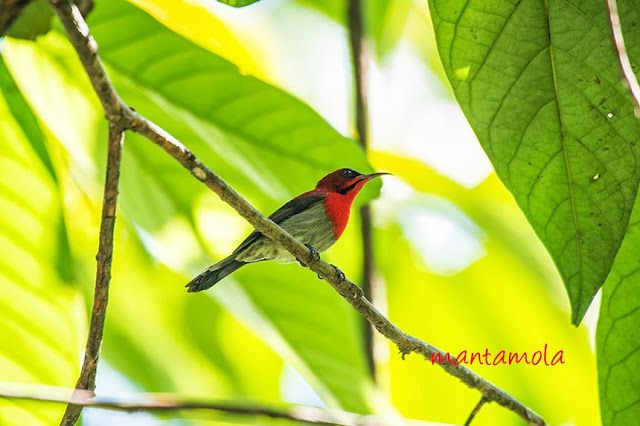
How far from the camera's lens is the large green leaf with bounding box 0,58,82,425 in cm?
228

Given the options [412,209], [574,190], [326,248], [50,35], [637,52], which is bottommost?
[574,190]

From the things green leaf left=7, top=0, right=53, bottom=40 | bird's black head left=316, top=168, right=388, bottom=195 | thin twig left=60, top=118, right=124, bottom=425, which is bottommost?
thin twig left=60, top=118, right=124, bottom=425

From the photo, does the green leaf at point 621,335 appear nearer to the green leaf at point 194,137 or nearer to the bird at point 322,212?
the green leaf at point 194,137

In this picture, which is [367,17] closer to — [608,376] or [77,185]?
[77,185]

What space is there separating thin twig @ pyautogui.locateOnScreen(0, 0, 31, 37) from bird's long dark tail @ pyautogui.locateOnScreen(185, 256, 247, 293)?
1.88m

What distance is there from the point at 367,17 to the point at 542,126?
6.81 feet

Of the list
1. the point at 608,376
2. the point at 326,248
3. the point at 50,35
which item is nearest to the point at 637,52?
the point at 608,376

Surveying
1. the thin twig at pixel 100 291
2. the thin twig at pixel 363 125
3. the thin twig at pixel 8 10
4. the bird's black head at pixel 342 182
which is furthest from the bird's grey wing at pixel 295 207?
the thin twig at pixel 8 10

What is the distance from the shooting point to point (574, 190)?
78.6 inches

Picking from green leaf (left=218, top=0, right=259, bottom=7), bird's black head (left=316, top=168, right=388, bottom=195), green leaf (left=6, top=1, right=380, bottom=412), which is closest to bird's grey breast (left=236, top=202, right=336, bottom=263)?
bird's black head (left=316, top=168, right=388, bottom=195)

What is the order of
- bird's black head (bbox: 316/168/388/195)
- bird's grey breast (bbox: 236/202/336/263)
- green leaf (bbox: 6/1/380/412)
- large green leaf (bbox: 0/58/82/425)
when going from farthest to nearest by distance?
1. bird's black head (bbox: 316/168/388/195)
2. bird's grey breast (bbox: 236/202/336/263)
3. green leaf (bbox: 6/1/380/412)
4. large green leaf (bbox: 0/58/82/425)

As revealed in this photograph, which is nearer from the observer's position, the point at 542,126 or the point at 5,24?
the point at 5,24

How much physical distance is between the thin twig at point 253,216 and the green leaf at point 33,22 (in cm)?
48

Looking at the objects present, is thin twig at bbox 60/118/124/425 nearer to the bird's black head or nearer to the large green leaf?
the large green leaf
